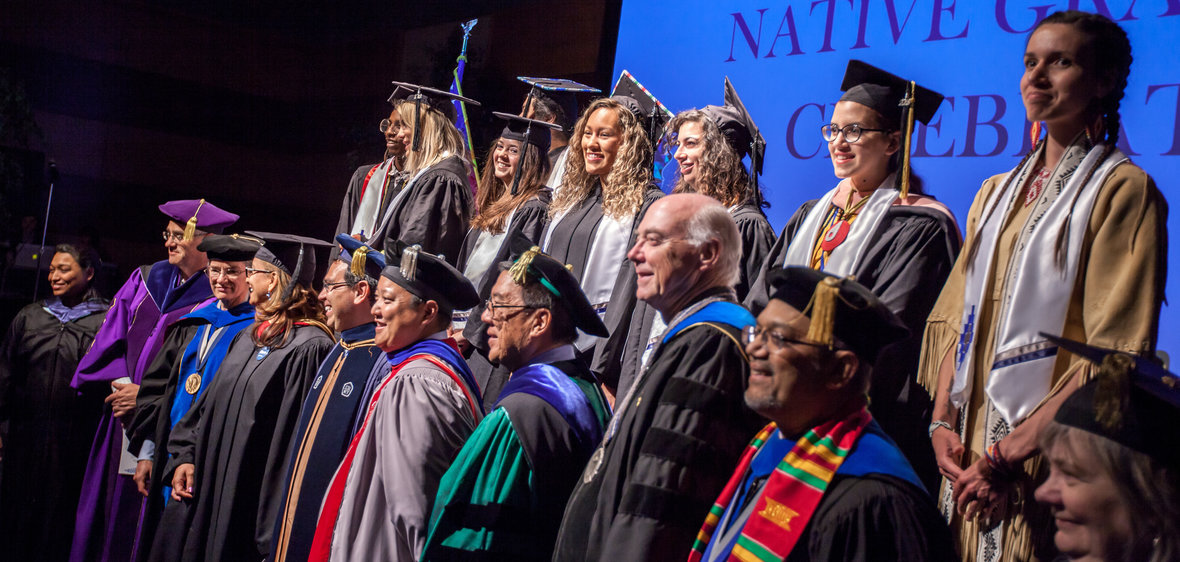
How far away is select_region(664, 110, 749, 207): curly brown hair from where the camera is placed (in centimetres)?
395

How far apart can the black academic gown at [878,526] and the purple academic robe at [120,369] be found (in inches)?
176

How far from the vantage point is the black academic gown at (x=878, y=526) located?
184 cm

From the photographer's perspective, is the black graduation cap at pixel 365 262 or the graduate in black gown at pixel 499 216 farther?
the graduate in black gown at pixel 499 216

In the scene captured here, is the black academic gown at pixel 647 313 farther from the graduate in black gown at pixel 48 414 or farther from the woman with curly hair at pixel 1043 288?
the graduate in black gown at pixel 48 414

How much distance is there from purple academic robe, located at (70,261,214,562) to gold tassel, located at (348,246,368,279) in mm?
1844

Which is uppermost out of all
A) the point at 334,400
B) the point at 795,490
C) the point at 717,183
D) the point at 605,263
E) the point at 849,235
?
the point at 717,183

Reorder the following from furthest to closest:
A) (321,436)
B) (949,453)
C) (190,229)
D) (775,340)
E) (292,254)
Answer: (190,229)
(292,254)
(321,436)
(949,453)
(775,340)

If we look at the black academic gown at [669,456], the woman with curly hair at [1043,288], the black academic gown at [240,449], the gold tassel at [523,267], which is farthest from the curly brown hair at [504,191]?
the woman with curly hair at [1043,288]

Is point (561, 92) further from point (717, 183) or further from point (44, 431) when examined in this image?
point (44, 431)

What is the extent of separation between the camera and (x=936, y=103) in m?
3.14

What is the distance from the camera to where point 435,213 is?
5.23m

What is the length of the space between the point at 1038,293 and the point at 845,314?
25.4 inches

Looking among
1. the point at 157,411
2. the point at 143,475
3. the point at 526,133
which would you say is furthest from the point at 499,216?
the point at 143,475

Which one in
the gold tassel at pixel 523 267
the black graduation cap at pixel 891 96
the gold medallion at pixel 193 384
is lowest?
the gold medallion at pixel 193 384
